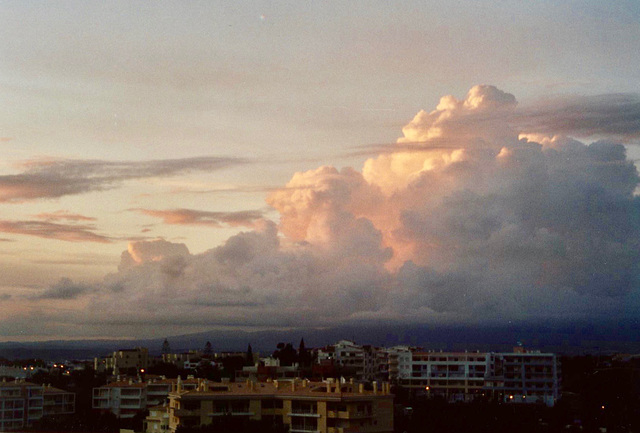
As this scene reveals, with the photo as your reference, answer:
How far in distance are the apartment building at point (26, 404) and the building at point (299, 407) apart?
2.70 m

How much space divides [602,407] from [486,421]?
1.83 meters

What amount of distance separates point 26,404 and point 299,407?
434 cm

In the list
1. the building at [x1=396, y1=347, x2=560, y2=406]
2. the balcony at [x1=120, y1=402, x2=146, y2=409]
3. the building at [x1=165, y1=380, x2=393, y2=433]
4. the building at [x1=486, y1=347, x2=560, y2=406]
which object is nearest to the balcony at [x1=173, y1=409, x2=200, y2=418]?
the building at [x1=165, y1=380, x2=393, y2=433]

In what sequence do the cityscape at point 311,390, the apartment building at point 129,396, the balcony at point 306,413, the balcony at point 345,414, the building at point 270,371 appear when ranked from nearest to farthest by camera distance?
the balcony at point 345,414 → the balcony at point 306,413 → the cityscape at point 311,390 → the apartment building at point 129,396 → the building at point 270,371

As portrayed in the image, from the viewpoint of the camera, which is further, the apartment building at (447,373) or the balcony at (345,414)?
the apartment building at (447,373)

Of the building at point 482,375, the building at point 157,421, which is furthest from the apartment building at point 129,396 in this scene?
the building at point 482,375

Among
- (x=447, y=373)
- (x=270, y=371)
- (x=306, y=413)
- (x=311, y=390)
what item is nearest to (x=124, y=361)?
(x=270, y=371)

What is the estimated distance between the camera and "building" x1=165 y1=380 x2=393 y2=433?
939 centimetres

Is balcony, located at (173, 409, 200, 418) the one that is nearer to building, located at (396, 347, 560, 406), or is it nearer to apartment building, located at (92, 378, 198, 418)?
apartment building, located at (92, 378, 198, 418)

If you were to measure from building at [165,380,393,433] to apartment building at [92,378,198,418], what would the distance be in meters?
2.68

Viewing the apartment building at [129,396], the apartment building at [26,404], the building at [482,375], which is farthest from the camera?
the building at [482,375]

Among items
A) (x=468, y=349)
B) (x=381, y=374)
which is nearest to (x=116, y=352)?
(x=381, y=374)

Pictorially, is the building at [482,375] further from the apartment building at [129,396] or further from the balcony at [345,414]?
the balcony at [345,414]

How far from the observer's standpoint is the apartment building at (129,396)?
41.1 ft
